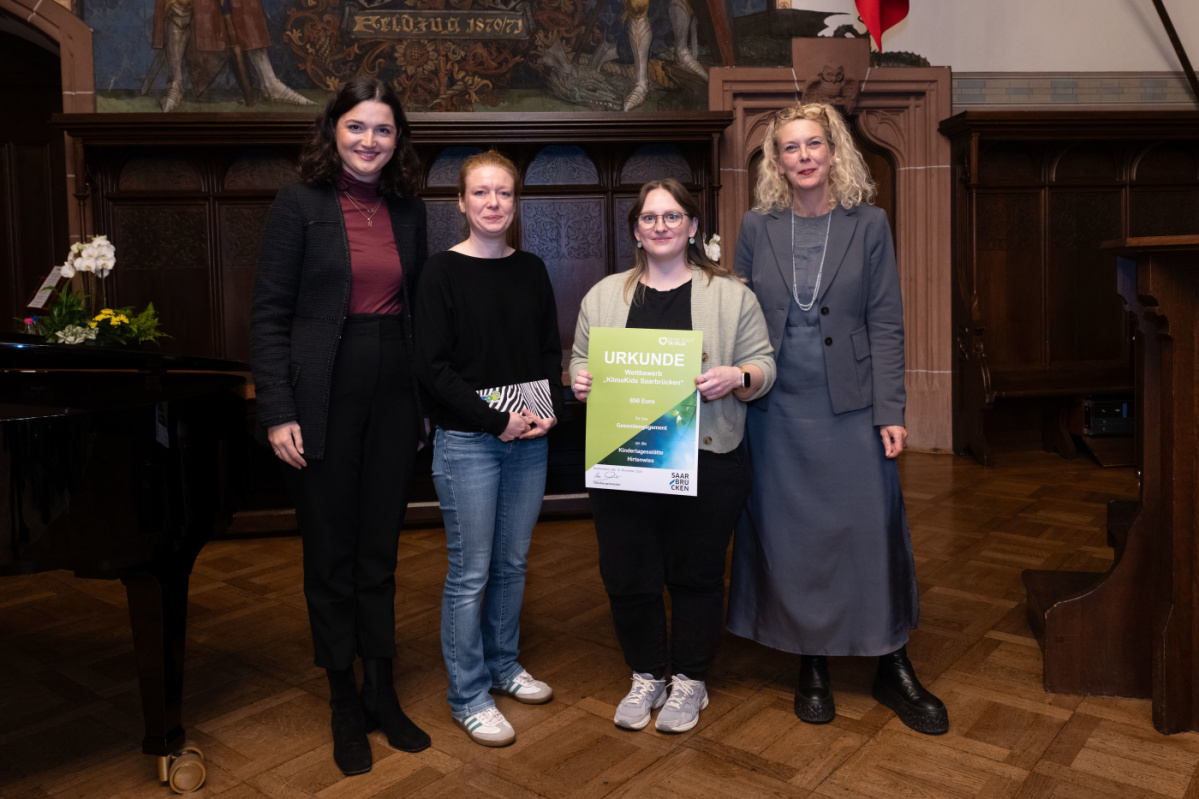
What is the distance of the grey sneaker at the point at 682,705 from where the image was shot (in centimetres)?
244

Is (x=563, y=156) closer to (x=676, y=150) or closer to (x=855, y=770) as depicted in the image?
(x=676, y=150)

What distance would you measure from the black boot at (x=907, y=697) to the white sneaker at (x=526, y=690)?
956 mm

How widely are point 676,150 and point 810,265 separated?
4.30 m

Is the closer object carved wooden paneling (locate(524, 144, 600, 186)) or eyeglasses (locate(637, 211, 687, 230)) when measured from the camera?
A: eyeglasses (locate(637, 211, 687, 230))

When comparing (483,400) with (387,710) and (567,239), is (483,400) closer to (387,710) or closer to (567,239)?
(387,710)

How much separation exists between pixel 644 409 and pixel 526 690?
98 centimetres

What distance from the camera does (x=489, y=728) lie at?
241cm

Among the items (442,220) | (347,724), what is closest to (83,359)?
(347,724)

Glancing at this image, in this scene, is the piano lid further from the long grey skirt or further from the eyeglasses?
the long grey skirt

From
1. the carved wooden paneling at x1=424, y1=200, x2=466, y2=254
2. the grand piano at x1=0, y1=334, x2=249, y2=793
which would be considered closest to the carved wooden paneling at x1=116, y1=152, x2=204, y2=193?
the carved wooden paneling at x1=424, y1=200, x2=466, y2=254

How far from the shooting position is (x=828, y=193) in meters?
2.44

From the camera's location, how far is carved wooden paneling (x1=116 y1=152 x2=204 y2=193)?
5996 millimetres

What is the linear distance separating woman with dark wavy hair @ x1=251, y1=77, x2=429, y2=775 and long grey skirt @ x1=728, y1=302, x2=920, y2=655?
38.8 inches

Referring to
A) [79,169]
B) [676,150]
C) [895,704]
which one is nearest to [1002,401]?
[676,150]
